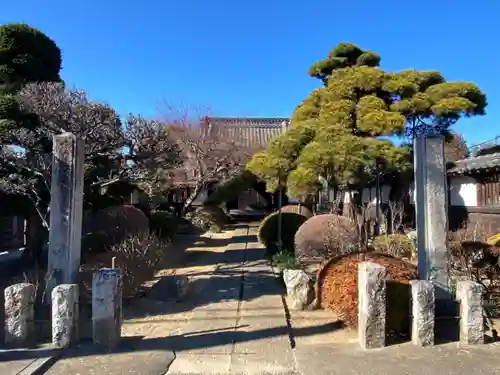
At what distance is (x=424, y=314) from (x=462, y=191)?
10.2 meters

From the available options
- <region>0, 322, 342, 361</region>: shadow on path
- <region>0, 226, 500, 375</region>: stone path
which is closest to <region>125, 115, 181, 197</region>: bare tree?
A: <region>0, 226, 500, 375</region>: stone path

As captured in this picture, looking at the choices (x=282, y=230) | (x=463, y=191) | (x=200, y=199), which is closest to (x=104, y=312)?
(x=282, y=230)

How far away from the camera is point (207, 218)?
2019cm

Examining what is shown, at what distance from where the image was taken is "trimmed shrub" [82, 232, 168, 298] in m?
7.59

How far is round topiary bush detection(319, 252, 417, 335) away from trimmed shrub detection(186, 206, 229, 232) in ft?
43.1

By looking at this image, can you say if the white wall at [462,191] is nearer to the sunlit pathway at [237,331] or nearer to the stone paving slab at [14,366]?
the sunlit pathway at [237,331]

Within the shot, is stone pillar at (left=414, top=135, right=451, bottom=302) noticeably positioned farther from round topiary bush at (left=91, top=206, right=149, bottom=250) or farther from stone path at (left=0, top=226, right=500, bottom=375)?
round topiary bush at (left=91, top=206, right=149, bottom=250)

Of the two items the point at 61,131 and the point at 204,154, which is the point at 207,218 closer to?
the point at 204,154

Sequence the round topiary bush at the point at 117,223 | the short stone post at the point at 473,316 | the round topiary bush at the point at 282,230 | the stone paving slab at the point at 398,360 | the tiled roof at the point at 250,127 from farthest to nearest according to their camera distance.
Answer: the tiled roof at the point at 250,127 < the round topiary bush at the point at 282,230 < the round topiary bush at the point at 117,223 < the short stone post at the point at 473,316 < the stone paving slab at the point at 398,360

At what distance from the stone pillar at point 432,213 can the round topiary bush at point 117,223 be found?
6.48 m

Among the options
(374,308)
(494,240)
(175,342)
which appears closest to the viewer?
(374,308)

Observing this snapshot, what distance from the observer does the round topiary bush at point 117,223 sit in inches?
415

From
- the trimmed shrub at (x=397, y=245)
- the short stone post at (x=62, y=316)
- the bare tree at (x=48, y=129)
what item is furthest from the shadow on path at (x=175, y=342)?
the bare tree at (x=48, y=129)

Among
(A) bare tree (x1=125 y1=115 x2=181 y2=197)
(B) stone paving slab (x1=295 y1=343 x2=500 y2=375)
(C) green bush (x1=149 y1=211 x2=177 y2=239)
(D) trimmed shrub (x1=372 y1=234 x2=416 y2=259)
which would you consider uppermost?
(A) bare tree (x1=125 y1=115 x2=181 y2=197)
